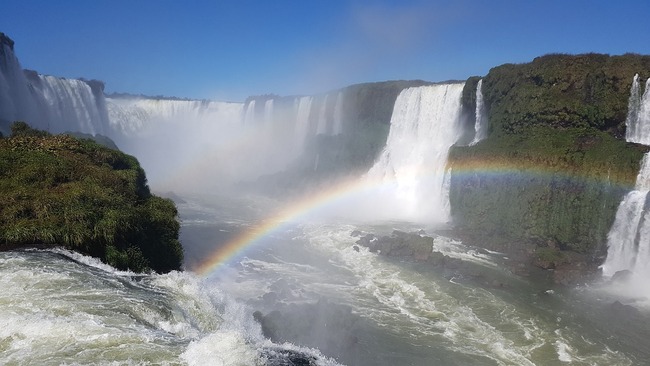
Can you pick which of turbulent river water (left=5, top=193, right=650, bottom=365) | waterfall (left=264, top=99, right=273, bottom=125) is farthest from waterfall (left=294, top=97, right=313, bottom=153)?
turbulent river water (left=5, top=193, right=650, bottom=365)

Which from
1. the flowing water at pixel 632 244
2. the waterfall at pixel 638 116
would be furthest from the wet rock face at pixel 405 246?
the waterfall at pixel 638 116

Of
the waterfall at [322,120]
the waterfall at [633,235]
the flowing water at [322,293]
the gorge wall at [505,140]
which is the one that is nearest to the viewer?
the flowing water at [322,293]

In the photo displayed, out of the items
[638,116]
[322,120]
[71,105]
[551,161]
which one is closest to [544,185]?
[551,161]

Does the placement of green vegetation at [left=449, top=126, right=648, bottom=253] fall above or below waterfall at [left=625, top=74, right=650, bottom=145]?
below

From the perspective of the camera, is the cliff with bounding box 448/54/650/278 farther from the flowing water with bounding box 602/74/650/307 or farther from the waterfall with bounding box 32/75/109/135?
the waterfall with bounding box 32/75/109/135

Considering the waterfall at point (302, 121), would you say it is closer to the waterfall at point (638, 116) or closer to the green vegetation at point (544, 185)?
the green vegetation at point (544, 185)

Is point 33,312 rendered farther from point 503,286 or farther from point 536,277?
point 536,277

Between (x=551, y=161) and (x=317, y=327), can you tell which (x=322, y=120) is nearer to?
(x=551, y=161)
